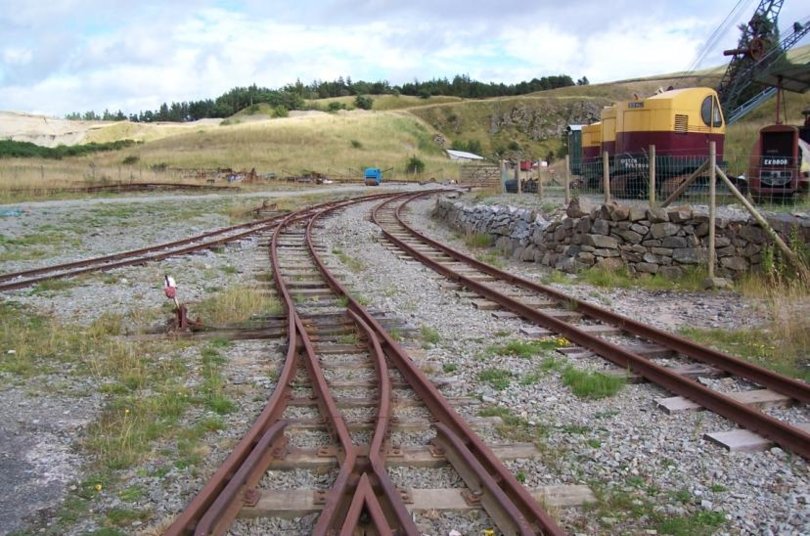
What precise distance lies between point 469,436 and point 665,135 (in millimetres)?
15791

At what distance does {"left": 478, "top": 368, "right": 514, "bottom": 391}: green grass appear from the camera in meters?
6.27

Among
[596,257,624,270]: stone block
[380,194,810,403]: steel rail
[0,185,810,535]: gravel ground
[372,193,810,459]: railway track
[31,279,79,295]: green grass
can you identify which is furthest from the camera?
[596,257,624,270]: stone block

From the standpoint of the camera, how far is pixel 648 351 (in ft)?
23.8

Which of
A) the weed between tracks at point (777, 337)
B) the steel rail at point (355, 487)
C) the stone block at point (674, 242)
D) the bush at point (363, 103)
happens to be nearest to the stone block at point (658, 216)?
the stone block at point (674, 242)

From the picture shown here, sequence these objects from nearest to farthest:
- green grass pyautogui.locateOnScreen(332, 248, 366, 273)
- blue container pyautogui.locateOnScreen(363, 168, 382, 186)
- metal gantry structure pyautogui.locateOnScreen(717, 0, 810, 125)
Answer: green grass pyautogui.locateOnScreen(332, 248, 366, 273)
metal gantry structure pyautogui.locateOnScreen(717, 0, 810, 125)
blue container pyautogui.locateOnScreen(363, 168, 382, 186)

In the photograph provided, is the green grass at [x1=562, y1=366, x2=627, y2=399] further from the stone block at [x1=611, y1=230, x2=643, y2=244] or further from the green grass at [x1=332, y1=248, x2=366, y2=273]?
the green grass at [x1=332, y1=248, x2=366, y2=273]

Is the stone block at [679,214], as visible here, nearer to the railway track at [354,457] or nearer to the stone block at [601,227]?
the stone block at [601,227]

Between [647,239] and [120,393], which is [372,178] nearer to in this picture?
[647,239]

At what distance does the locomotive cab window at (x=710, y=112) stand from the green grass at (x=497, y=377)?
48.6 feet

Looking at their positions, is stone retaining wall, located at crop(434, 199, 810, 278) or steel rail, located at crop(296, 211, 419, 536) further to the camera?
stone retaining wall, located at crop(434, 199, 810, 278)

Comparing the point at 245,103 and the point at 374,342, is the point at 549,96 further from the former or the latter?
the point at 374,342

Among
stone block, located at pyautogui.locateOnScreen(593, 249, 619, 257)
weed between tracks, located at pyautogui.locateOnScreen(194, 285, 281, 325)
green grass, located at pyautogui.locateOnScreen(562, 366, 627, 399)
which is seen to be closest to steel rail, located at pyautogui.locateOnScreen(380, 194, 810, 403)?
green grass, located at pyautogui.locateOnScreen(562, 366, 627, 399)

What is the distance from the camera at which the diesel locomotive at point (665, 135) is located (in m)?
18.1

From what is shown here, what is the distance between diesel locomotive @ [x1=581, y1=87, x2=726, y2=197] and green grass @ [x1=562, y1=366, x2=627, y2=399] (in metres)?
12.6
